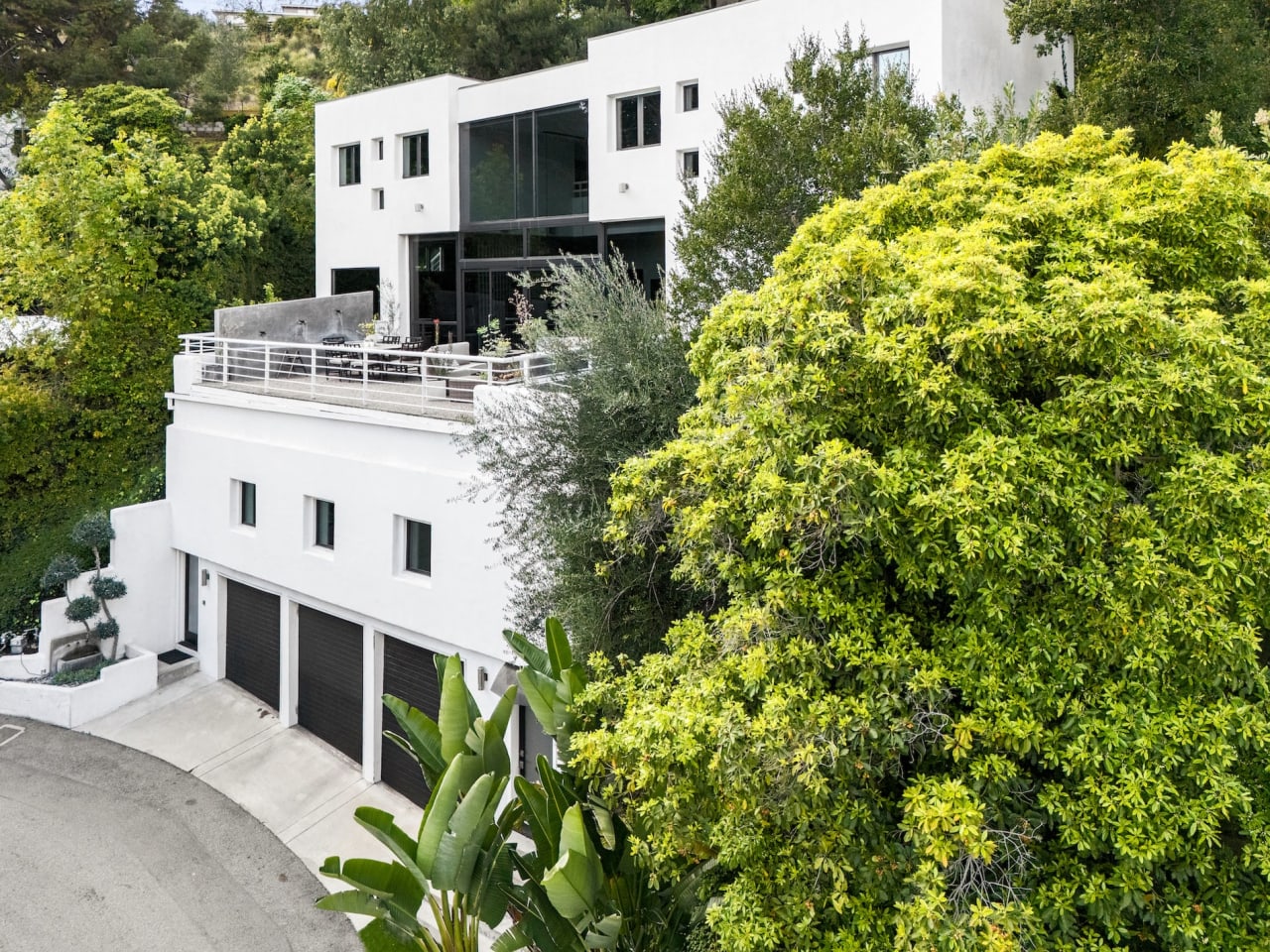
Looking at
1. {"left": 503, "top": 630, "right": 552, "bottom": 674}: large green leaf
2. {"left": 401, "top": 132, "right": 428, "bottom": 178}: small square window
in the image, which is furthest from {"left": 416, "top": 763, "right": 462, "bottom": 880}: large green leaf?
{"left": 401, "top": 132, "right": 428, "bottom": 178}: small square window

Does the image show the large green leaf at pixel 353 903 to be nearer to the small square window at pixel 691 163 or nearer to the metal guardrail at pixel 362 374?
the metal guardrail at pixel 362 374

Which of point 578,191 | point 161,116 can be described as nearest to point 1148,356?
point 578,191

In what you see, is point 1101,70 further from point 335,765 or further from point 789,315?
point 335,765

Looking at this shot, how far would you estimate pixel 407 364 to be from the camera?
17.8 metres

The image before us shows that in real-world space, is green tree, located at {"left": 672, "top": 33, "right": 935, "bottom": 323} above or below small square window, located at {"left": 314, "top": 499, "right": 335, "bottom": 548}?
above

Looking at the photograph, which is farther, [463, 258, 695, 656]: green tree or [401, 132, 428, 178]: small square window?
[401, 132, 428, 178]: small square window

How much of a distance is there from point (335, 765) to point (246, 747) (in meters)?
1.98

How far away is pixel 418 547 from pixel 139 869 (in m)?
6.33

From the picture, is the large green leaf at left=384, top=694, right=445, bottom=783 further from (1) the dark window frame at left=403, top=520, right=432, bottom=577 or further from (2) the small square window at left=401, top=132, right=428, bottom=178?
(2) the small square window at left=401, top=132, right=428, bottom=178

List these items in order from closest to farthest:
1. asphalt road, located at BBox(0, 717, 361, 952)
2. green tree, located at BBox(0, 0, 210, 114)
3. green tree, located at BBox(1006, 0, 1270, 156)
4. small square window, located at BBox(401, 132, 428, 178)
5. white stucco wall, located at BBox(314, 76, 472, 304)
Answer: asphalt road, located at BBox(0, 717, 361, 952), green tree, located at BBox(1006, 0, 1270, 156), white stucco wall, located at BBox(314, 76, 472, 304), small square window, located at BBox(401, 132, 428, 178), green tree, located at BBox(0, 0, 210, 114)

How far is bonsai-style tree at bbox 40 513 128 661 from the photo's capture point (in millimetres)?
19234

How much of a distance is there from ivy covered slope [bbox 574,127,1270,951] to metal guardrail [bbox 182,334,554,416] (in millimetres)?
6856

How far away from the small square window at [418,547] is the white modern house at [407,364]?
0.13 feet

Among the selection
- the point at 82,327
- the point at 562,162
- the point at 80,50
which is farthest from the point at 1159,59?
the point at 80,50
